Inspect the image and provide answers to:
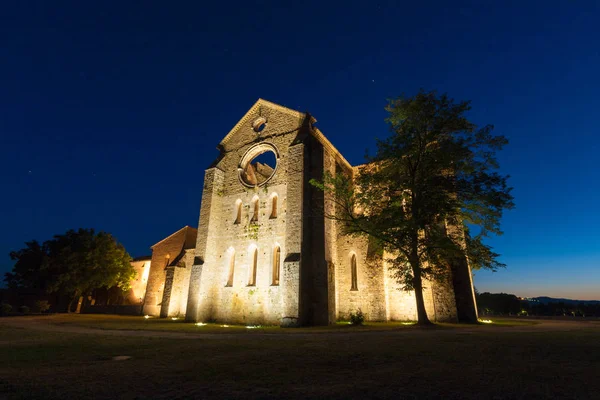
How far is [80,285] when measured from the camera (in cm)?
2839

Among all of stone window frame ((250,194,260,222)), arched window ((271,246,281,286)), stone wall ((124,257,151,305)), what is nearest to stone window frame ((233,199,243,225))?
stone window frame ((250,194,260,222))

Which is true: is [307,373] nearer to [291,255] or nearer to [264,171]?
[291,255]

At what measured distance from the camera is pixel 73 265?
2809 centimetres

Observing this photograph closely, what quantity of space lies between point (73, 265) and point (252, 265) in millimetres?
21069

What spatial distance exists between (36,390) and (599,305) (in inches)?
1638

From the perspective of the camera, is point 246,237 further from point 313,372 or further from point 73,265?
point 73,265

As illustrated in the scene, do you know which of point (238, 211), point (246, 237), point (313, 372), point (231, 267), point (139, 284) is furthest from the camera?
point (139, 284)

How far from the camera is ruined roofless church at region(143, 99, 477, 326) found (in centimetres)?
1580

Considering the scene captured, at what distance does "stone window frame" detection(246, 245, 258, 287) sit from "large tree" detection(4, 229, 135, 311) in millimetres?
19692

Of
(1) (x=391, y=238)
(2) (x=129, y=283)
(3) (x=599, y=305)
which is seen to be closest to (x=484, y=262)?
(1) (x=391, y=238)

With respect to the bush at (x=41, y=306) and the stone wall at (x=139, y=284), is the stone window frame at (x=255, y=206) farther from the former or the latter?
the bush at (x=41, y=306)

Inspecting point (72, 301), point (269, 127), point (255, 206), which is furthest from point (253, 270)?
point (72, 301)

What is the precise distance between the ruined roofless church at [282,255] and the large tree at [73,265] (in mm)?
11695

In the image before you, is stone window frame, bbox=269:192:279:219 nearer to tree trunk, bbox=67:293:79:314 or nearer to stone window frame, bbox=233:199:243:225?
stone window frame, bbox=233:199:243:225
